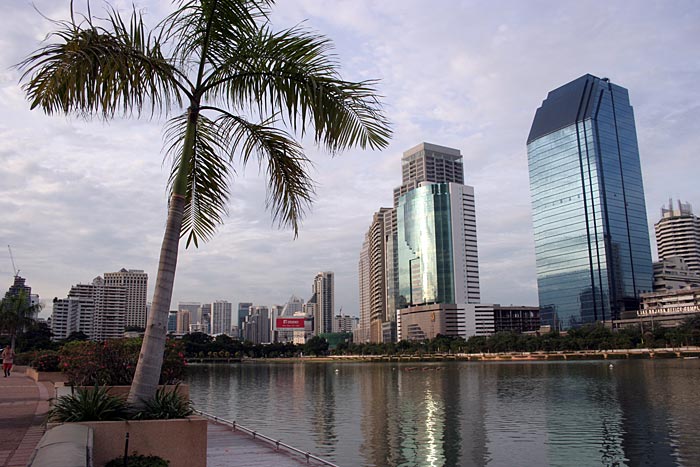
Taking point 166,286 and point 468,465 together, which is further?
point 468,465

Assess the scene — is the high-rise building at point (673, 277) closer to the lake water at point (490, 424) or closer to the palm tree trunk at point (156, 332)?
the lake water at point (490, 424)

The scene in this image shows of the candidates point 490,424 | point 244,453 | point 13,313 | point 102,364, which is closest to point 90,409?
point 102,364

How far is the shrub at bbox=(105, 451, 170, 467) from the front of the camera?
8.03 metres

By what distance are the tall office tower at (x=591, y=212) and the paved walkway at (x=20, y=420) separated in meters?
174

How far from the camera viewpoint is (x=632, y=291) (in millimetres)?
175125

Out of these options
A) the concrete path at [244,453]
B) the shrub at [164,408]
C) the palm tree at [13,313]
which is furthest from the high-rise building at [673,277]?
the shrub at [164,408]

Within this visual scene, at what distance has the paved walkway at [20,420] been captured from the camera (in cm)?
1030

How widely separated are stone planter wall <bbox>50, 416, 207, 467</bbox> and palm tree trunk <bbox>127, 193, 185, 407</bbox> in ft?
1.46

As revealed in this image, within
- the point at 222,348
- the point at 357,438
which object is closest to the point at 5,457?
the point at 357,438

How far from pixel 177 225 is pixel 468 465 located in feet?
50.0

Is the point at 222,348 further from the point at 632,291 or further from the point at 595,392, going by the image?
the point at 595,392

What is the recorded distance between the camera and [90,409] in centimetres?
849

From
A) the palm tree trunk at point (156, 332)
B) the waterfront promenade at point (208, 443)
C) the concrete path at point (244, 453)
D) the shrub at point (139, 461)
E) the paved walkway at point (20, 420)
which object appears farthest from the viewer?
the concrete path at point (244, 453)

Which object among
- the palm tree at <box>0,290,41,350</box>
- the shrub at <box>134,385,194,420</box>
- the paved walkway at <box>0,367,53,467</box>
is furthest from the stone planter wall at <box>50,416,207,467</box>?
the palm tree at <box>0,290,41,350</box>
